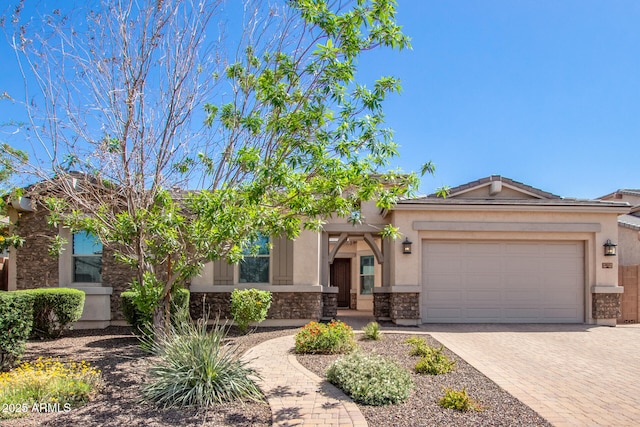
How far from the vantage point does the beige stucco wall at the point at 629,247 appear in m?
15.6

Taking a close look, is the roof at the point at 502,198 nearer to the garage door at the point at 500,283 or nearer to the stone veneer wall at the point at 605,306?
the garage door at the point at 500,283

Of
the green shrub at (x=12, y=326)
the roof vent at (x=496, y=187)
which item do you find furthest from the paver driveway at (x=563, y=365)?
the green shrub at (x=12, y=326)

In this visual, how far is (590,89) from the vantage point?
37.5ft

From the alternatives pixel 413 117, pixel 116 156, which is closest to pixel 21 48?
pixel 116 156

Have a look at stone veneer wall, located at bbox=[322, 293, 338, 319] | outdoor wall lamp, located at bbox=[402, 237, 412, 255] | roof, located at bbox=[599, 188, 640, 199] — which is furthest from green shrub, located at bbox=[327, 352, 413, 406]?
roof, located at bbox=[599, 188, 640, 199]

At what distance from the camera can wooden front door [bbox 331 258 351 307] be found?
1909cm

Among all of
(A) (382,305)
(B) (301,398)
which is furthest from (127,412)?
(A) (382,305)

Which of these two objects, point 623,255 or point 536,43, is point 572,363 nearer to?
point 536,43

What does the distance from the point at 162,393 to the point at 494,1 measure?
30.2ft

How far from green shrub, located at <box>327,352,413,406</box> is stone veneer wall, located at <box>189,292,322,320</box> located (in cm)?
570

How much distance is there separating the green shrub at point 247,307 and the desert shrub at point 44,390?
469 centimetres

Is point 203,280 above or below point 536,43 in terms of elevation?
below

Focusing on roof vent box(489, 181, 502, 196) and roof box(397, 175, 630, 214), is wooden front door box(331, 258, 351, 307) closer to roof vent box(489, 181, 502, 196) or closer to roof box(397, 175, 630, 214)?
roof box(397, 175, 630, 214)

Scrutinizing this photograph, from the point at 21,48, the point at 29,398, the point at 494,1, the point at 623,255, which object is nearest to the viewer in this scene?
the point at 29,398
